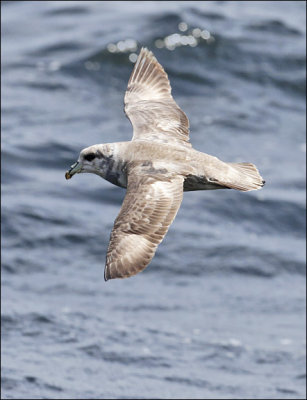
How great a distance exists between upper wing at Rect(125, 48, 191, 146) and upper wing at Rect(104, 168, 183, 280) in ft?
3.23

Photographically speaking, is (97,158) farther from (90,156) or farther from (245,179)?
(245,179)

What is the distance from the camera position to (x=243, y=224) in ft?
59.3

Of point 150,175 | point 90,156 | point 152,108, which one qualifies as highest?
point 150,175

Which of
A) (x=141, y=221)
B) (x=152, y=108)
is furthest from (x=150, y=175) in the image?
(x=152, y=108)

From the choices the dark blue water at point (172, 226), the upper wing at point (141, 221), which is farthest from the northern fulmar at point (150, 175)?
the dark blue water at point (172, 226)

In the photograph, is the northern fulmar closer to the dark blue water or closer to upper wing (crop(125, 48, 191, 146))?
upper wing (crop(125, 48, 191, 146))

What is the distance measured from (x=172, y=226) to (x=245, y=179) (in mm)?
9669

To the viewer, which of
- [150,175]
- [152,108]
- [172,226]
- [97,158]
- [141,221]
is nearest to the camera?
[141,221]

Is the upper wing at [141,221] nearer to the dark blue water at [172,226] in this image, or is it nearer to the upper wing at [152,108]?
the upper wing at [152,108]

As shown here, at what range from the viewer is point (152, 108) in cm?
927

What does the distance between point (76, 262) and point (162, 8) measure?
819cm

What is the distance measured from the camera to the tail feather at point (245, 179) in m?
7.81

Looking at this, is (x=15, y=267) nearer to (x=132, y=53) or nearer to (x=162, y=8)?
(x=132, y=53)

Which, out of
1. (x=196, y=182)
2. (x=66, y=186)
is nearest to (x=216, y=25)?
(x=66, y=186)
